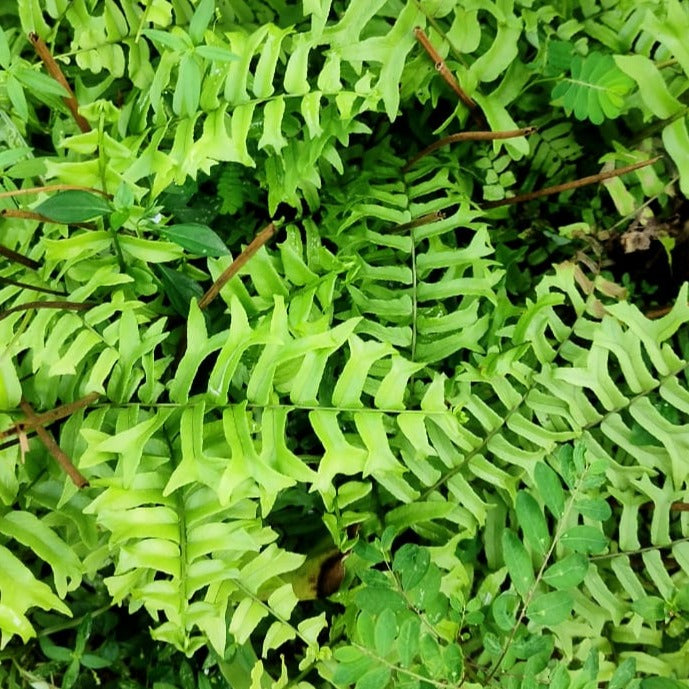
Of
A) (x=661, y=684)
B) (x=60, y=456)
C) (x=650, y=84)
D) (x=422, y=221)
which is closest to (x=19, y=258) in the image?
(x=60, y=456)

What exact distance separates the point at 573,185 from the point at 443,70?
0.29m

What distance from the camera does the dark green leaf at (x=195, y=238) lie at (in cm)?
94

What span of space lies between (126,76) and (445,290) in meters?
0.68

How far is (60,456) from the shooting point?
34.5 inches

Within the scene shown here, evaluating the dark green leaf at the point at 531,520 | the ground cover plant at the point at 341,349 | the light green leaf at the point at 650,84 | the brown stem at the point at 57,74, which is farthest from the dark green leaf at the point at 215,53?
the dark green leaf at the point at 531,520

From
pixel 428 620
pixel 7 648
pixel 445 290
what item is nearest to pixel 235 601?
pixel 428 620

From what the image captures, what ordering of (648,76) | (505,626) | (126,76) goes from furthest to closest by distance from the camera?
(126,76) < (648,76) < (505,626)

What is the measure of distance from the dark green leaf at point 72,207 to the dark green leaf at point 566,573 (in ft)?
2.35

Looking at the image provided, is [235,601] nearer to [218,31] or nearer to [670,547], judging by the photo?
[670,547]

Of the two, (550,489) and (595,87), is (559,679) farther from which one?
(595,87)

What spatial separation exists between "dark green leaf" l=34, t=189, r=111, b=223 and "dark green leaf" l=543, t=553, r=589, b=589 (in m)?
0.72

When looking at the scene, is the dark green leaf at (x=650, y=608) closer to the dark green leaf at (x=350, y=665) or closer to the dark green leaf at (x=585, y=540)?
the dark green leaf at (x=585, y=540)

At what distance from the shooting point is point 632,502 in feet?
3.61

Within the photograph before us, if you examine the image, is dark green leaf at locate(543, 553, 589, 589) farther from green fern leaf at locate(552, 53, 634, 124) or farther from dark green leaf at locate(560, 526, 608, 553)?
green fern leaf at locate(552, 53, 634, 124)
